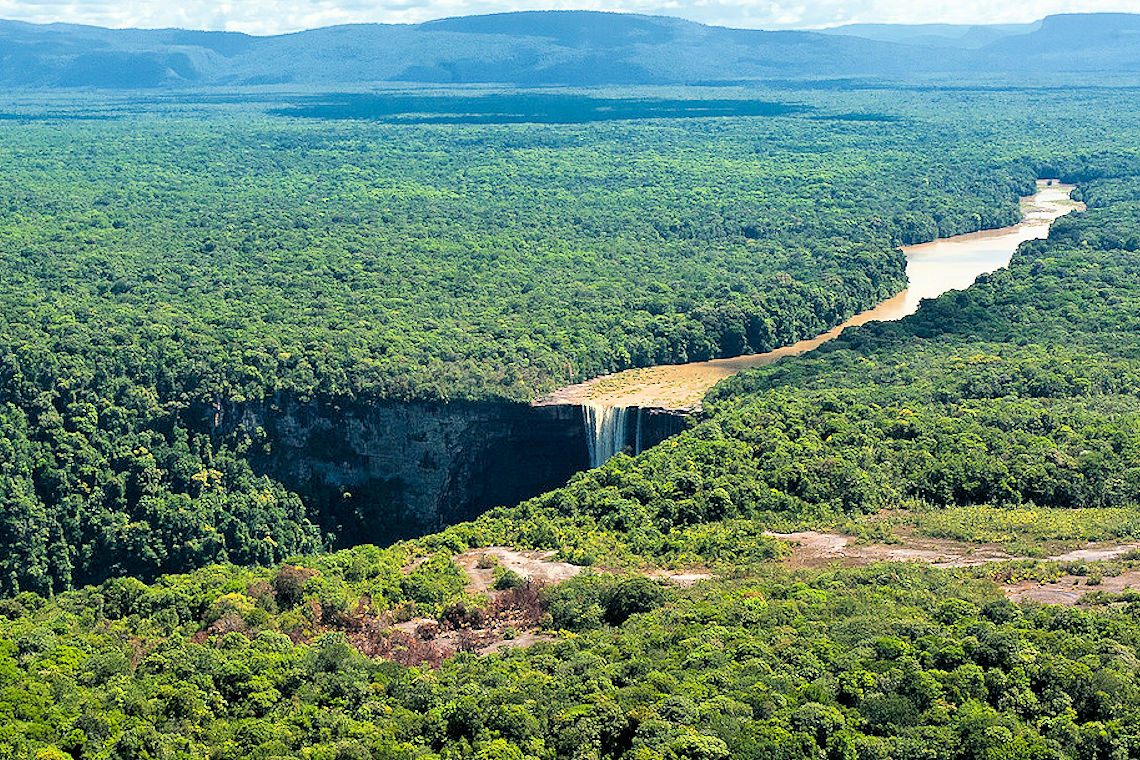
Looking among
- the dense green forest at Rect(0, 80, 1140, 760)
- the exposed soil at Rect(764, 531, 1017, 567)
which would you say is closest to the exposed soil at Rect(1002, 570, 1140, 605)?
the dense green forest at Rect(0, 80, 1140, 760)

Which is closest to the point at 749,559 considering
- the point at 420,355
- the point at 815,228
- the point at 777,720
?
the point at 777,720

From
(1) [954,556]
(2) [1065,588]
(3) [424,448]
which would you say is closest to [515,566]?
(1) [954,556]

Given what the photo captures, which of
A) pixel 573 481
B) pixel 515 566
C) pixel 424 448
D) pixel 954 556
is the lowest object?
pixel 424 448

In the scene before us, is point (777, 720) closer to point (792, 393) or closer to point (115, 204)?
point (792, 393)

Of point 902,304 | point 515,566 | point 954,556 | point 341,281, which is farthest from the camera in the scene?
point 902,304

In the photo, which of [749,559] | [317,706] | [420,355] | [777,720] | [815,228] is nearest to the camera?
[777,720]

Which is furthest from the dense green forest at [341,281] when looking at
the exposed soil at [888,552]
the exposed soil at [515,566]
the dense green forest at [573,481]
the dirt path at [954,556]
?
the dirt path at [954,556]

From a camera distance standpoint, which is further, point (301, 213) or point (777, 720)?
point (301, 213)

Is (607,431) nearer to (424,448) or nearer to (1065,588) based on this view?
(424,448)
